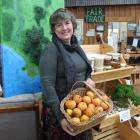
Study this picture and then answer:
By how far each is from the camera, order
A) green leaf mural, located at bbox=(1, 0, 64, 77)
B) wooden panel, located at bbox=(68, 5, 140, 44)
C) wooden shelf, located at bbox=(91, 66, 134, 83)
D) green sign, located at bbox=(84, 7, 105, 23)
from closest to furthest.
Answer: green leaf mural, located at bbox=(1, 0, 64, 77) < wooden shelf, located at bbox=(91, 66, 134, 83) < wooden panel, located at bbox=(68, 5, 140, 44) < green sign, located at bbox=(84, 7, 105, 23)

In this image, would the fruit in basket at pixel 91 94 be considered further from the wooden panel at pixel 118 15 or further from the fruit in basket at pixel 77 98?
the wooden panel at pixel 118 15

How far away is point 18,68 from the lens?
205 cm

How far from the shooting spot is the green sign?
19.2ft

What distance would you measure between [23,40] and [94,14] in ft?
13.3

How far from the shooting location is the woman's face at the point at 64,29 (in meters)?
1.76

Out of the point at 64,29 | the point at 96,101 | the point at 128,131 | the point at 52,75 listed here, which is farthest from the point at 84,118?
the point at 128,131

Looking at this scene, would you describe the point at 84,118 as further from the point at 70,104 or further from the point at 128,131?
the point at 128,131

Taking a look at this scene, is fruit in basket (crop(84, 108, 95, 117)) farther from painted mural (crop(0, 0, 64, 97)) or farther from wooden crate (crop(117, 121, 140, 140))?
wooden crate (crop(117, 121, 140, 140))

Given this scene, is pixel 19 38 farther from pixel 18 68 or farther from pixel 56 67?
pixel 56 67

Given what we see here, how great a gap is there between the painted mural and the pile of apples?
0.49 metres

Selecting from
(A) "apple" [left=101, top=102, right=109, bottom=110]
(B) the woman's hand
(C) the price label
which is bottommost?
(C) the price label

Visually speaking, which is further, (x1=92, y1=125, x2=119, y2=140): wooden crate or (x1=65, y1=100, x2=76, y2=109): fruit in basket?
(x1=92, y1=125, x2=119, y2=140): wooden crate

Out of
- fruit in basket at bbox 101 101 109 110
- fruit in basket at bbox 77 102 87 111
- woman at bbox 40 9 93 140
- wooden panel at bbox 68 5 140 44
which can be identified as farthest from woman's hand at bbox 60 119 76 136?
wooden panel at bbox 68 5 140 44

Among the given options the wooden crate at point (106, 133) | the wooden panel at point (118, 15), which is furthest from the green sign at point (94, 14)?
the wooden crate at point (106, 133)
